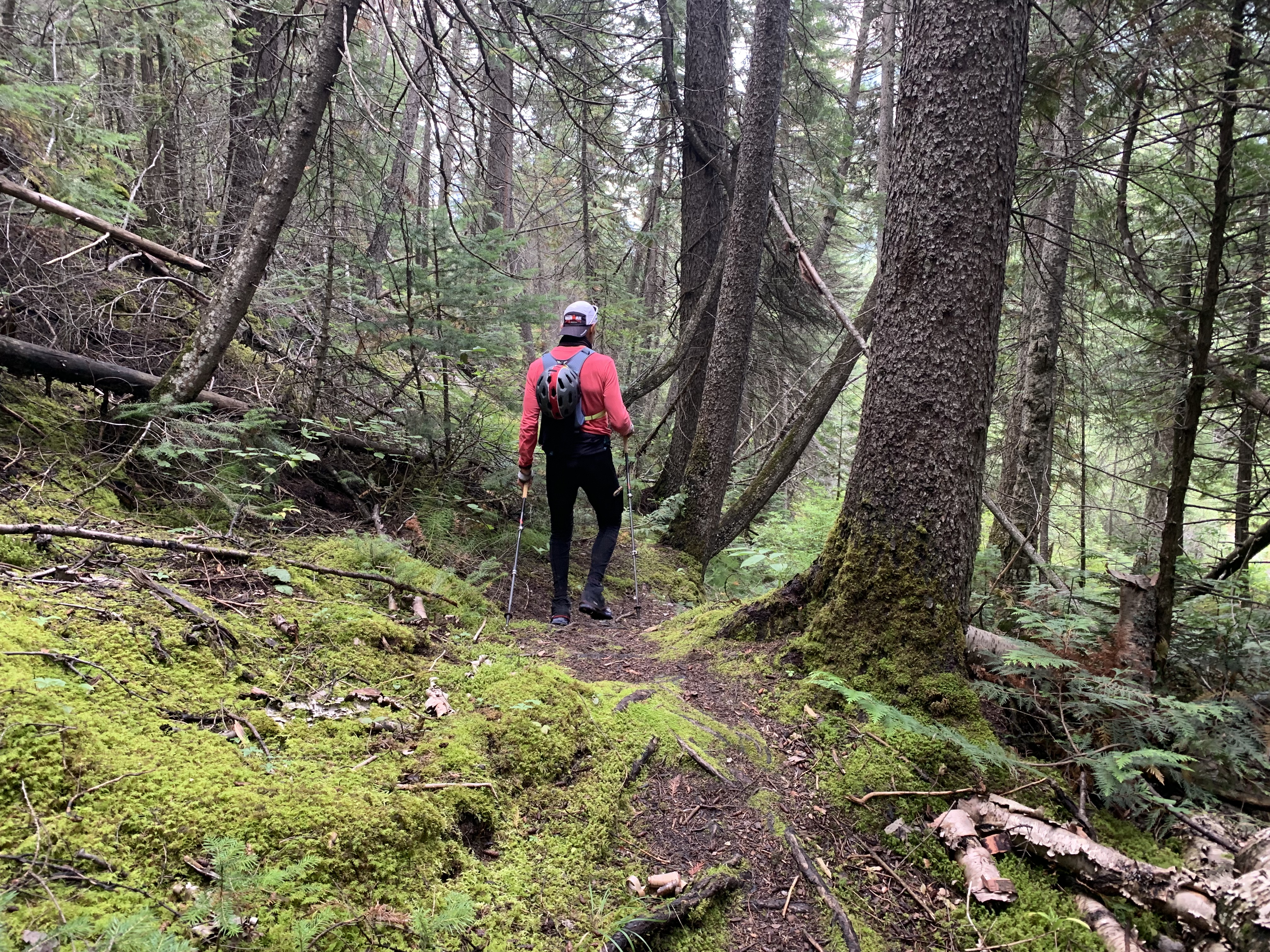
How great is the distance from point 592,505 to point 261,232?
A: 3550mm

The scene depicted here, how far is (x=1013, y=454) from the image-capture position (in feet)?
27.6

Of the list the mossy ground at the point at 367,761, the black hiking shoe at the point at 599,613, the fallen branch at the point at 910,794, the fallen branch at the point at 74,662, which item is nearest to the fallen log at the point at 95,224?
the mossy ground at the point at 367,761

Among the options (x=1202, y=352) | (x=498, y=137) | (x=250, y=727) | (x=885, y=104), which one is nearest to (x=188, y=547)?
(x=250, y=727)

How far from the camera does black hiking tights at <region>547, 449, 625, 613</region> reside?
18.9 feet

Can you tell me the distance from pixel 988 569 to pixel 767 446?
12.8ft

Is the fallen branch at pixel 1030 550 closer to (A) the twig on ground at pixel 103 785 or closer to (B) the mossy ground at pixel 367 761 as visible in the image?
(B) the mossy ground at pixel 367 761

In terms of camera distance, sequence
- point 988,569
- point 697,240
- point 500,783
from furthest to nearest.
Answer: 1. point 697,240
2. point 988,569
3. point 500,783

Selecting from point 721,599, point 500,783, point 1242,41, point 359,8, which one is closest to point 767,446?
point 721,599

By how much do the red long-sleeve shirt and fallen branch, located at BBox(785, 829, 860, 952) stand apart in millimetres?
3781

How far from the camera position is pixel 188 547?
328 cm

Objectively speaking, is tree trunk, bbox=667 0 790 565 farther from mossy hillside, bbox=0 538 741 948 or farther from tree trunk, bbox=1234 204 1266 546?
mossy hillside, bbox=0 538 741 948

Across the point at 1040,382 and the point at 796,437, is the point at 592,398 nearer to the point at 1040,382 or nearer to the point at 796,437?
the point at 796,437

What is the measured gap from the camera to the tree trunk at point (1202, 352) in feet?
11.9

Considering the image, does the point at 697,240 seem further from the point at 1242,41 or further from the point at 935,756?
the point at 935,756
